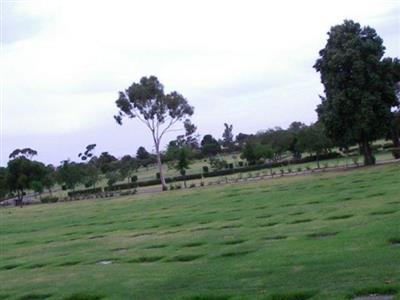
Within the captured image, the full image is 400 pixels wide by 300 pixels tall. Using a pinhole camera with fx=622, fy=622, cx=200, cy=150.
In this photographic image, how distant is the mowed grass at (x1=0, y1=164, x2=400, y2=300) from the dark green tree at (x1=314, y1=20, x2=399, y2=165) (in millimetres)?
26300

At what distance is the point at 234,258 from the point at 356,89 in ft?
129

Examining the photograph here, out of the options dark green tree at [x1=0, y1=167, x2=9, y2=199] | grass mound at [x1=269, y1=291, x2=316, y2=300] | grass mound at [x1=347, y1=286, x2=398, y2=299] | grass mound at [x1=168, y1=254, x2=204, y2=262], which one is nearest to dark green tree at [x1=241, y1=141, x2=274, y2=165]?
dark green tree at [x1=0, y1=167, x2=9, y2=199]

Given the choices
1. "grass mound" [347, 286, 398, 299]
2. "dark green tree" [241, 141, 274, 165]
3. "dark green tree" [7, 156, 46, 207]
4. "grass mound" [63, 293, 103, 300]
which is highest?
"dark green tree" [7, 156, 46, 207]

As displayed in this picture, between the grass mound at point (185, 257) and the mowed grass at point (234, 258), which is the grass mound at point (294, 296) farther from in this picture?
the grass mound at point (185, 257)

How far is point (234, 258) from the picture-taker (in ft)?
43.5

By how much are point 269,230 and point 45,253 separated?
734 cm

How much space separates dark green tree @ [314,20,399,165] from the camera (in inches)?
1955

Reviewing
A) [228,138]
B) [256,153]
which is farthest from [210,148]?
[256,153]

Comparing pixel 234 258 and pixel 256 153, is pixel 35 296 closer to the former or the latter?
pixel 234 258

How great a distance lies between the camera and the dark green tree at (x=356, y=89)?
49656 mm

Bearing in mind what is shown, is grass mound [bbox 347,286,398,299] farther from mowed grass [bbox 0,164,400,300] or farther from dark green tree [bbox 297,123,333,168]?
dark green tree [bbox 297,123,333,168]

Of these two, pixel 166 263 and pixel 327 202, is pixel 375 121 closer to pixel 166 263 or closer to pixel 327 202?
pixel 327 202

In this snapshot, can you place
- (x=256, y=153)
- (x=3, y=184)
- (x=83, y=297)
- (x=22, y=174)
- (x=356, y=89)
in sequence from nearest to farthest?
(x=83, y=297), (x=356, y=89), (x=256, y=153), (x=22, y=174), (x=3, y=184)

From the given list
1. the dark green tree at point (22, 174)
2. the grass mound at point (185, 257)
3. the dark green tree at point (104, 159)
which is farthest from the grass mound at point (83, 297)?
the dark green tree at point (104, 159)
